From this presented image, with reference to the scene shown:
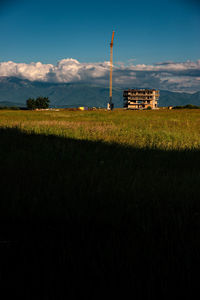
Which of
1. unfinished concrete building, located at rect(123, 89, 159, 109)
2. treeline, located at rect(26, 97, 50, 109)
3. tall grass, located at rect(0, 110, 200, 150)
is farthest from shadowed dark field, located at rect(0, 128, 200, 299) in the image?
unfinished concrete building, located at rect(123, 89, 159, 109)

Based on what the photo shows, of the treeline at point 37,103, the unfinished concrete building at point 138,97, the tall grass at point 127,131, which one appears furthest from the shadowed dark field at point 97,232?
the unfinished concrete building at point 138,97

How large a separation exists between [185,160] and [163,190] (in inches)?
94.7

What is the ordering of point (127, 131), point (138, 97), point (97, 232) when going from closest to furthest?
point (97, 232)
point (127, 131)
point (138, 97)

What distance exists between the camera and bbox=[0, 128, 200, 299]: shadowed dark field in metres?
1.67

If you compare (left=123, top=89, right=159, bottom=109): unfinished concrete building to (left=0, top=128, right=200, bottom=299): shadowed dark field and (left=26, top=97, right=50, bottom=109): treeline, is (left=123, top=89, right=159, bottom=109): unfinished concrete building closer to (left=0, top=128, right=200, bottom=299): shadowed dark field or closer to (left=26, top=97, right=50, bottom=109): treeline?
(left=26, top=97, right=50, bottom=109): treeline

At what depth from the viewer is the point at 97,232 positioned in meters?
2.28

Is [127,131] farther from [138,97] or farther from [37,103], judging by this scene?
[138,97]

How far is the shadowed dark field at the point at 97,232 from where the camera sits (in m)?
1.67

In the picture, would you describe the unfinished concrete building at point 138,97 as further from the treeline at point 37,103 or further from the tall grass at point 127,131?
the tall grass at point 127,131

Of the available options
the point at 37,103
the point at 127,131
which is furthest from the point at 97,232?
the point at 37,103

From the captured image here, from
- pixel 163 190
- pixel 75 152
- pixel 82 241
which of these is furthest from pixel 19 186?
pixel 75 152

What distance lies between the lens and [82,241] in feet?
6.99

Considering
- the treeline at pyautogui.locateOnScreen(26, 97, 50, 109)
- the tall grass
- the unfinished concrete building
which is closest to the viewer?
the tall grass

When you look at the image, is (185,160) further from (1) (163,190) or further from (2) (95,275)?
(2) (95,275)
